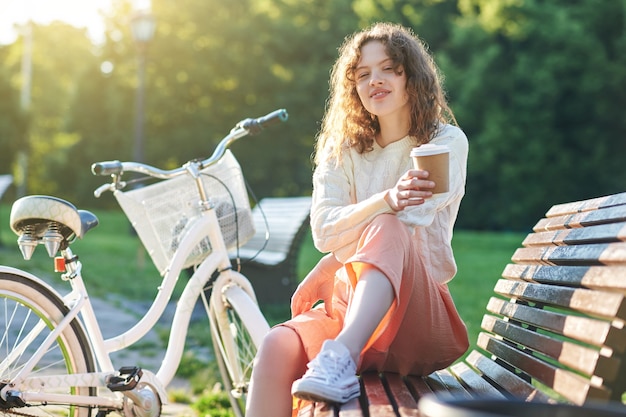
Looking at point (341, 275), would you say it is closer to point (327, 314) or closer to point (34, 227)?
point (327, 314)

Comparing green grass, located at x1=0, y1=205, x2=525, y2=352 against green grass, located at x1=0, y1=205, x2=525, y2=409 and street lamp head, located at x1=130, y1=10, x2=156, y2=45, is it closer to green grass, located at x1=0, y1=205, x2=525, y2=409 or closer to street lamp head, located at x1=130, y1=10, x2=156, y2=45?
green grass, located at x1=0, y1=205, x2=525, y2=409

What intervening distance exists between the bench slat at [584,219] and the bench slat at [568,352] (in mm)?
339

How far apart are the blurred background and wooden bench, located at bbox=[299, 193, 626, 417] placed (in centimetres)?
2332

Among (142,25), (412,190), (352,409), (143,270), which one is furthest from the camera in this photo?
(142,25)

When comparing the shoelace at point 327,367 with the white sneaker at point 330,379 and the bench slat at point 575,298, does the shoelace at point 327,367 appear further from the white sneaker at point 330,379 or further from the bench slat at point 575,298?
the bench slat at point 575,298

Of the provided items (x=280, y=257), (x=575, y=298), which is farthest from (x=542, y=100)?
(x=575, y=298)

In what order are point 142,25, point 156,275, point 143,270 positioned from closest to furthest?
point 156,275 → point 143,270 → point 142,25

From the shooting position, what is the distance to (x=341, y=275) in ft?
8.79

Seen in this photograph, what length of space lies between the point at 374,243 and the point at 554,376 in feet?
2.03

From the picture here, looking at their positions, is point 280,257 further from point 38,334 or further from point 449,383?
point 449,383

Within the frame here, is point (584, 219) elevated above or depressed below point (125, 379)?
above

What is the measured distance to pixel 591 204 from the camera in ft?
8.12

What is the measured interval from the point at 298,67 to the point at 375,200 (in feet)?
85.3

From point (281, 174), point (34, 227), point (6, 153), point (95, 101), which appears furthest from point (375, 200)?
point (95, 101)
